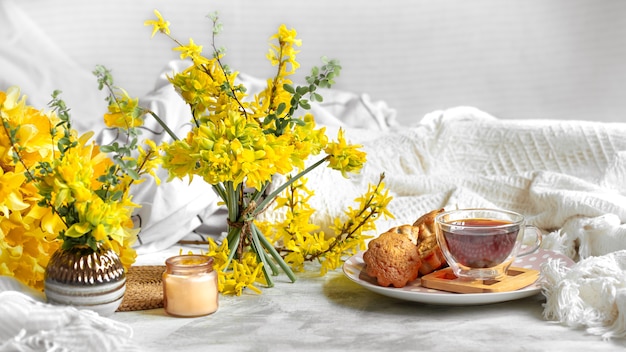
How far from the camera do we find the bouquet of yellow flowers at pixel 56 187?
0.91m

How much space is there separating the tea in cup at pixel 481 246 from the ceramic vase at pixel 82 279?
420 mm

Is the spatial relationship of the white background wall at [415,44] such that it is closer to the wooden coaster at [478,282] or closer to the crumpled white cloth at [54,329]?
the wooden coaster at [478,282]

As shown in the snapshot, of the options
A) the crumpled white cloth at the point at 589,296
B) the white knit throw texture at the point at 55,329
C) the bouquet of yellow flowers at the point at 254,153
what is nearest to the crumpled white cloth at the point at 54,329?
the white knit throw texture at the point at 55,329

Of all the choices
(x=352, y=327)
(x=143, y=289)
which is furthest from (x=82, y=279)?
(x=352, y=327)

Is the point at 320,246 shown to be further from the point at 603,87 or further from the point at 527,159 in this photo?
the point at 603,87

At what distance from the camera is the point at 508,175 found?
158 centimetres

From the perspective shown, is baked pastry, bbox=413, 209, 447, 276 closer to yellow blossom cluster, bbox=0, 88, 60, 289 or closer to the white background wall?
yellow blossom cluster, bbox=0, 88, 60, 289

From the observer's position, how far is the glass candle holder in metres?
1.01

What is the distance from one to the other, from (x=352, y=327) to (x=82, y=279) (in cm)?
32

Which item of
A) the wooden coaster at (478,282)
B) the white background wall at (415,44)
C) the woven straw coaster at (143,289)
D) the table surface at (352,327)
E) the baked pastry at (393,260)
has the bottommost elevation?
the table surface at (352,327)

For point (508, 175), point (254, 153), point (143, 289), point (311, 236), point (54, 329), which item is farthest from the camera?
point (508, 175)

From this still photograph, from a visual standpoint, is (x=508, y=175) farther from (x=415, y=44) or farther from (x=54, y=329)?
(x=415, y=44)

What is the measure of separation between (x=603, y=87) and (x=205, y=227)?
1706 millimetres

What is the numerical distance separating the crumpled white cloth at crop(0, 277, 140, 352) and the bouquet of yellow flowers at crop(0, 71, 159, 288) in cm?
8
